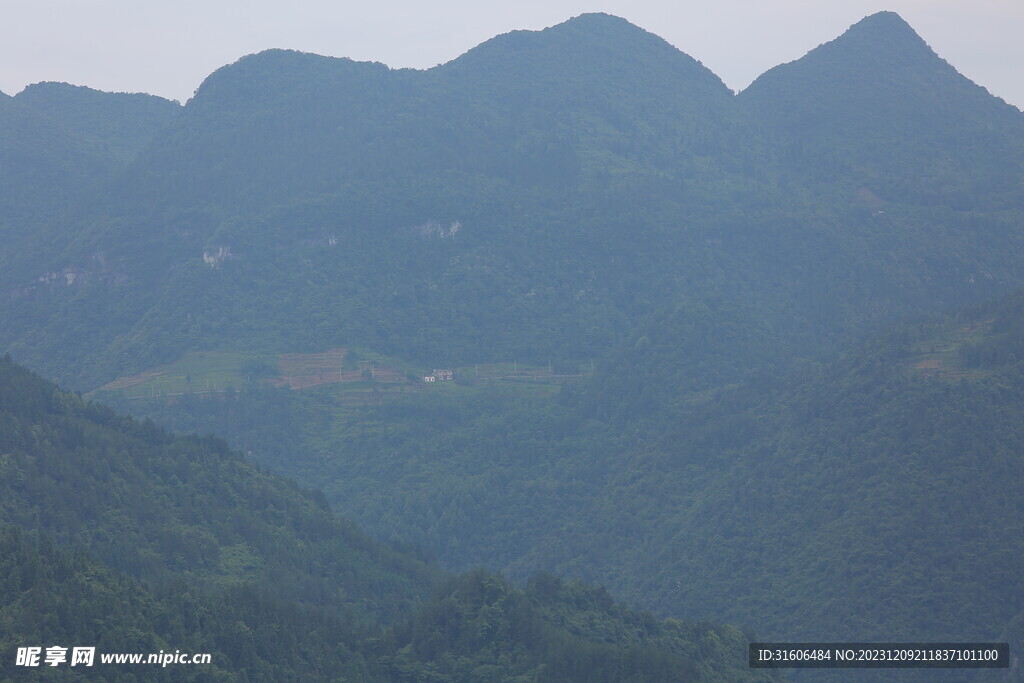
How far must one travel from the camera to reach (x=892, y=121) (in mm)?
159500

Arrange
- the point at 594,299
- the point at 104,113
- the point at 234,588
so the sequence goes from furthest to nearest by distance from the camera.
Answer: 1. the point at 104,113
2. the point at 594,299
3. the point at 234,588

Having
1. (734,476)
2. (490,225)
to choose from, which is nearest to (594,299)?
(490,225)

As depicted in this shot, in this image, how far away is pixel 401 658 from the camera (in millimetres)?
59031

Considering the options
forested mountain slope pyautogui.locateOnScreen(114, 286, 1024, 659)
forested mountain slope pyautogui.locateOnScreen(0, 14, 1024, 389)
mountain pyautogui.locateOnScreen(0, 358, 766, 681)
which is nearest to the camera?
mountain pyautogui.locateOnScreen(0, 358, 766, 681)

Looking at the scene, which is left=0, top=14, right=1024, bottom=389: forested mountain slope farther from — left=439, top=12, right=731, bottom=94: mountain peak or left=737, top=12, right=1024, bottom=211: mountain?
left=439, top=12, right=731, bottom=94: mountain peak

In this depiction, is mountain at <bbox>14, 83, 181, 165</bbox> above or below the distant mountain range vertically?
above

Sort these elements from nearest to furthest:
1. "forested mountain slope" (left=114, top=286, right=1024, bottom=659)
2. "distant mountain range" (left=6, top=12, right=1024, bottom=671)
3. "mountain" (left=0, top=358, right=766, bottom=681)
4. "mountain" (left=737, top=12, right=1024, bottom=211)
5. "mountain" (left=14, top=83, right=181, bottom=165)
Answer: "mountain" (left=0, top=358, right=766, bottom=681) < "forested mountain slope" (left=114, top=286, right=1024, bottom=659) < "distant mountain range" (left=6, top=12, right=1024, bottom=671) < "mountain" (left=737, top=12, right=1024, bottom=211) < "mountain" (left=14, top=83, right=181, bottom=165)

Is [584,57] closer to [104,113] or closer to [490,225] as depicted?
[490,225]

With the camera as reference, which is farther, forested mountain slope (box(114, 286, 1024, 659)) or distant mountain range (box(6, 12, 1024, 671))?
distant mountain range (box(6, 12, 1024, 671))

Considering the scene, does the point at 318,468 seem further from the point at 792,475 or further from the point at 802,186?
the point at 802,186

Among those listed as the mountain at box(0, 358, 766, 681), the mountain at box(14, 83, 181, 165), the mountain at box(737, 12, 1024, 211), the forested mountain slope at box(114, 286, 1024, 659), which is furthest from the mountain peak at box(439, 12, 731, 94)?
the mountain at box(0, 358, 766, 681)

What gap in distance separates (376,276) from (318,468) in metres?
31.0

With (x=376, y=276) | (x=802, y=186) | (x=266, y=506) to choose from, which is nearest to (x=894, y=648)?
(x=266, y=506)

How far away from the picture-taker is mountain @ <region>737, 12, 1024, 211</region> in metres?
146
